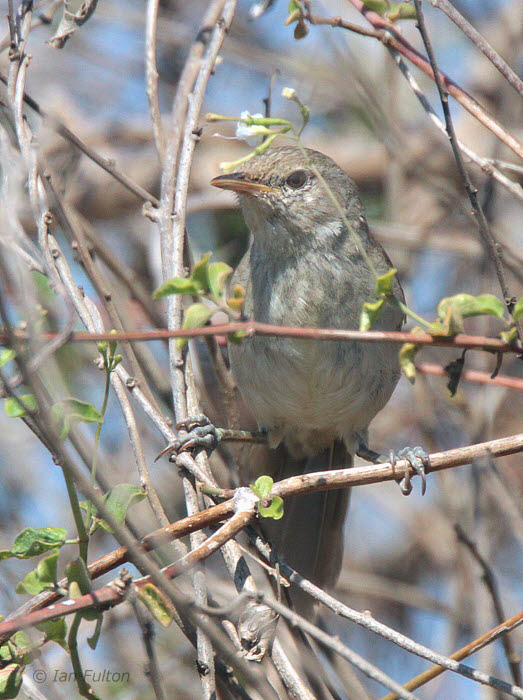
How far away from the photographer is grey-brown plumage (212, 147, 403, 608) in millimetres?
3924

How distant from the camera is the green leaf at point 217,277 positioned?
2004 mm

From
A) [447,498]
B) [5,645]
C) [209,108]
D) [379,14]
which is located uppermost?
[209,108]

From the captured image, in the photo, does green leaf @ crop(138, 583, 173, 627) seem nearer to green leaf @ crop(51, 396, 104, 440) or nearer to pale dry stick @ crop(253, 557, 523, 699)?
pale dry stick @ crop(253, 557, 523, 699)

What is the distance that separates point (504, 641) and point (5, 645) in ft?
6.40

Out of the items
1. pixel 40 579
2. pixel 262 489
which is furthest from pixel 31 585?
pixel 262 489

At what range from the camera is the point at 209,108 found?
6004 millimetres

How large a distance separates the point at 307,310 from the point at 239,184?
2.21ft

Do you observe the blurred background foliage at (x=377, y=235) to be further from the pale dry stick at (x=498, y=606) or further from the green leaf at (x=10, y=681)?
the green leaf at (x=10, y=681)

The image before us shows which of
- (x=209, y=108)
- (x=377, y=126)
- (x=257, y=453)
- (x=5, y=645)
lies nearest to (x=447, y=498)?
A: (x=257, y=453)

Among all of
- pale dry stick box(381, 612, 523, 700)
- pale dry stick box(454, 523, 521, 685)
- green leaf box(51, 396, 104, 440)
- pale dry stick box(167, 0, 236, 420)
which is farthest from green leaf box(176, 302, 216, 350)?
pale dry stick box(454, 523, 521, 685)

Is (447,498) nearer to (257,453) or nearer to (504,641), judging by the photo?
(257,453)

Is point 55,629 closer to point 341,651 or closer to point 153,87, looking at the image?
point 341,651

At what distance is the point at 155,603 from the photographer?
6.99 feet

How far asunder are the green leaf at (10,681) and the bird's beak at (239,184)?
2.23 m
